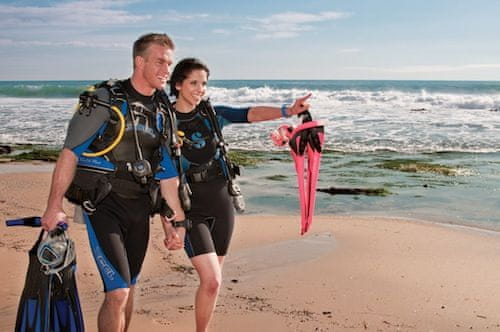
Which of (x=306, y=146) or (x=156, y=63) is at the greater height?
(x=156, y=63)

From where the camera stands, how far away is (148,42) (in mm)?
3729

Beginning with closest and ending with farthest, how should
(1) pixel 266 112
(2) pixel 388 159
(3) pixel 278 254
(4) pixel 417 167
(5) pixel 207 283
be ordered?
(5) pixel 207 283
(1) pixel 266 112
(3) pixel 278 254
(4) pixel 417 167
(2) pixel 388 159

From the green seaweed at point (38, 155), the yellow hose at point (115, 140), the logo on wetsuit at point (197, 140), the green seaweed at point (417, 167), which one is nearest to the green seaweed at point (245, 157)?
the green seaweed at point (417, 167)

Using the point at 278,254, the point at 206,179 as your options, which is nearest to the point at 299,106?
the point at 206,179

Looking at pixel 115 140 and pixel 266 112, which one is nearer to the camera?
pixel 115 140

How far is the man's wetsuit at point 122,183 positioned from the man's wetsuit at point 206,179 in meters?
0.41

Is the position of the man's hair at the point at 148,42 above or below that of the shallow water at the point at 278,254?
above

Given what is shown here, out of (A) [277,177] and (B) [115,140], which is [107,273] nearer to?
(B) [115,140]

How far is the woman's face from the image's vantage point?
4.25 metres

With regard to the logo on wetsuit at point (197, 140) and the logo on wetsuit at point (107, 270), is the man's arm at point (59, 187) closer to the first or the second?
the logo on wetsuit at point (107, 270)

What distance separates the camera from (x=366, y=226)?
885 cm

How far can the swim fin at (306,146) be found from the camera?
4.51 m

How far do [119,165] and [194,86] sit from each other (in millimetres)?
907

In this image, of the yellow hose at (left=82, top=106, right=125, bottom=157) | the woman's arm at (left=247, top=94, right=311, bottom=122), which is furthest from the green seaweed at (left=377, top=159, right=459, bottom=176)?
the yellow hose at (left=82, top=106, right=125, bottom=157)
